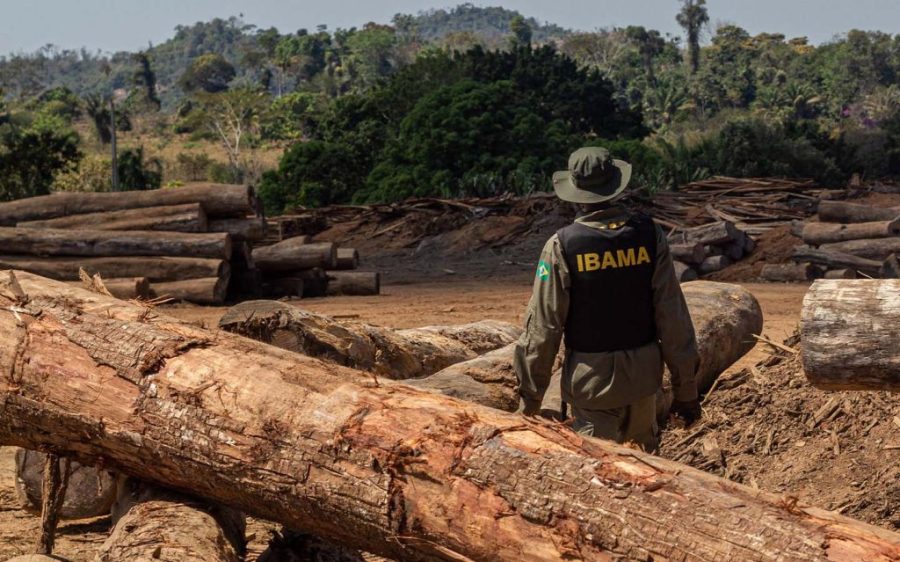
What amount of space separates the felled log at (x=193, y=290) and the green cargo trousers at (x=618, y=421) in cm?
929

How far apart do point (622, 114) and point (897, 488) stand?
3239 cm

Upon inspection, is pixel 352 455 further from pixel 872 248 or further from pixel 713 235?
pixel 713 235

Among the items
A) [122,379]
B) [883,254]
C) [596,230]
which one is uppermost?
[596,230]

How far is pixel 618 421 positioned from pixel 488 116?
24.2m

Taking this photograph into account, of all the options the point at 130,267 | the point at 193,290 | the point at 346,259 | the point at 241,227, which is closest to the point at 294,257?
the point at 346,259

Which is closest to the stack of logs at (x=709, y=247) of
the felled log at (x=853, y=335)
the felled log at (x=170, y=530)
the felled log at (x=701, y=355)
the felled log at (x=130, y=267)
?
the felled log at (x=130, y=267)

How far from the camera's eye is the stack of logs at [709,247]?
17.1 metres

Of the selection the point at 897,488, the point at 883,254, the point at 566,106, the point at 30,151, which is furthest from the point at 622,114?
the point at 897,488

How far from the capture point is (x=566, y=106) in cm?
3597

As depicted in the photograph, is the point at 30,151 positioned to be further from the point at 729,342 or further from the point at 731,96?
the point at 731,96

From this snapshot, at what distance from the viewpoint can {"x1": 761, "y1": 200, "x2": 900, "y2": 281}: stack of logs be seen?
15.8 meters

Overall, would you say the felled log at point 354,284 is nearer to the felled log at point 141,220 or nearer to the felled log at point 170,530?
the felled log at point 141,220

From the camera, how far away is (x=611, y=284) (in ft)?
16.3

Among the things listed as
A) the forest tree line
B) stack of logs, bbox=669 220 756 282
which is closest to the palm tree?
the forest tree line
